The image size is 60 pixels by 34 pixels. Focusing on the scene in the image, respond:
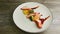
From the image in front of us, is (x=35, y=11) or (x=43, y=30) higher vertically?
(x=35, y=11)

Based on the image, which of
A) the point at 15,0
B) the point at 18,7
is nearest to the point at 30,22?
the point at 18,7

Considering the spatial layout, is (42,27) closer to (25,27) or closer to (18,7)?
(25,27)

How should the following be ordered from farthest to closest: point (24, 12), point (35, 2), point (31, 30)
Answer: point (35, 2), point (24, 12), point (31, 30)

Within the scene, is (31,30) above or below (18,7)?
below

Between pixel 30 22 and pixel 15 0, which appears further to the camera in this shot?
pixel 15 0

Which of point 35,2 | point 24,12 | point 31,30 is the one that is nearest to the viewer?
point 31,30

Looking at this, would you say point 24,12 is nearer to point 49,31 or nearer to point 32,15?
point 32,15

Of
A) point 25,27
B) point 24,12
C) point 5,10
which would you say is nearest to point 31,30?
point 25,27

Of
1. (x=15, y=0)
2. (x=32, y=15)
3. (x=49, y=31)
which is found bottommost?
(x=49, y=31)

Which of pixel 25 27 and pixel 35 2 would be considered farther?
pixel 35 2
